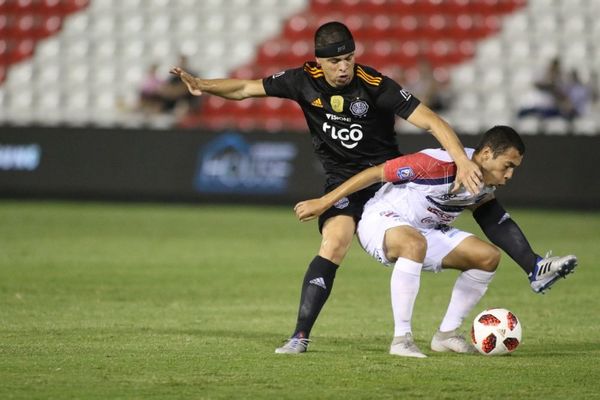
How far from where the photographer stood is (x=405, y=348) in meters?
→ 6.94

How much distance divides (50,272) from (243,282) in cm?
210

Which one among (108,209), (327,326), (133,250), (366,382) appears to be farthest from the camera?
(108,209)

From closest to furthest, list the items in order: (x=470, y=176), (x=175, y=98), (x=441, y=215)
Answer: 1. (x=470, y=176)
2. (x=441, y=215)
3. (x=175, y=98)

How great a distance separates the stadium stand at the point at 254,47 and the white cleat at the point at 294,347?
45.7 ft

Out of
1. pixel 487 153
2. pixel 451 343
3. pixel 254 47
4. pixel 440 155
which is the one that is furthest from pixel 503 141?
pixel 254 47

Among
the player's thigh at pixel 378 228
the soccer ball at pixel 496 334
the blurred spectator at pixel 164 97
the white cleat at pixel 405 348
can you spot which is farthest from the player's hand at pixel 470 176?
the blurred spectator at pixel 164 97

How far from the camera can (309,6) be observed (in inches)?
917

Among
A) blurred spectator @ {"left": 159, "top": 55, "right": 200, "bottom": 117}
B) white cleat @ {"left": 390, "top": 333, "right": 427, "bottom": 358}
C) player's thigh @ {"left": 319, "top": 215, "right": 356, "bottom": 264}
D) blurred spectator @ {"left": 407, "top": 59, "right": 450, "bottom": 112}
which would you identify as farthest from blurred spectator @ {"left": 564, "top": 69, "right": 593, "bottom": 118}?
white cleat @ {"left": 390, "top": 333, "right": 427, "bottom": 358}

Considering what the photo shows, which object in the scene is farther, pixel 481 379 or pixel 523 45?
pixel 523 45

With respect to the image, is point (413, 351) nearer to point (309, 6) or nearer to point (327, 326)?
point (327, 326)

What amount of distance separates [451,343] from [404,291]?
59cm

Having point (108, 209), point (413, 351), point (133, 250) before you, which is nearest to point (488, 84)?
point (108, 209)

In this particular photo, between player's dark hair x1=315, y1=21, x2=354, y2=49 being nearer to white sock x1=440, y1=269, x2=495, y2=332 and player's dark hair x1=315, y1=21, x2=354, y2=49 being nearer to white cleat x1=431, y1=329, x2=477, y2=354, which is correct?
white sock x1=440, y1=269, x2=495, y2=332

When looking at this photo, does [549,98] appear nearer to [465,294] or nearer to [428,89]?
[428,89]
